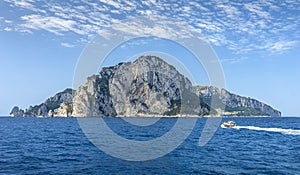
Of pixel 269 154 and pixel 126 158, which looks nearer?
pixel 126 158

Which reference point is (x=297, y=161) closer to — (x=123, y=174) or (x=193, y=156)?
(x=193, y=156)

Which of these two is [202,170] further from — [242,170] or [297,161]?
[297,161]

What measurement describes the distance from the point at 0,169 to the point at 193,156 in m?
35.0

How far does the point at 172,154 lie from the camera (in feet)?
200

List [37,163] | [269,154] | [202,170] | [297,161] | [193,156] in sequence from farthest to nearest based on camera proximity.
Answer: [269,154]
[193,156]
[297,161]
[37,163]
[202,170]

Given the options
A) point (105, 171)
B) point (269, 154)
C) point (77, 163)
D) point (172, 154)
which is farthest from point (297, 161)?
point (77, 163)

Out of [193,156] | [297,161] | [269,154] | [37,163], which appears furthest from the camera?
[269,154]

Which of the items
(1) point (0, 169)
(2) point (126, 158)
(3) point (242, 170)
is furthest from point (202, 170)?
(1) point (0, 169)

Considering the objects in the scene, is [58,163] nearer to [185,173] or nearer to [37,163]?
[37,163]

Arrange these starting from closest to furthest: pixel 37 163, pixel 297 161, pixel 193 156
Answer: pixel 37 163 → pixel 297 161 → pixel 193 156

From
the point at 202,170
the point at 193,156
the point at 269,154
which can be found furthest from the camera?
the point at 269,154

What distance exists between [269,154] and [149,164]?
97.4ft

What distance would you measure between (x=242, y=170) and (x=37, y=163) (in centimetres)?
3386

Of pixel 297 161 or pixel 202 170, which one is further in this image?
pixel 297 161
